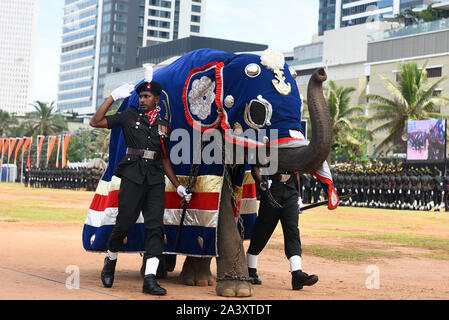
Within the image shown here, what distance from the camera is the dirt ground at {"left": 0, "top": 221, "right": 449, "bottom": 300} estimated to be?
7023mm

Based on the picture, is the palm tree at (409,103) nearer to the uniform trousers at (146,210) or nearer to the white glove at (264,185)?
the white glove at (264,185)

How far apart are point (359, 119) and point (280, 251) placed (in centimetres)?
3937

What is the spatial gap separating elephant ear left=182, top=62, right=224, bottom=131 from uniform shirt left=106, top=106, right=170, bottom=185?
48 centimetres

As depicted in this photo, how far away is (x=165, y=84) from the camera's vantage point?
8.16 meters

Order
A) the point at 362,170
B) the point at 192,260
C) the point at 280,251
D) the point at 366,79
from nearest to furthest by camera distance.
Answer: the point at 192,260 → the point at 280,251 → the point at 362,170 → the point at 366,79

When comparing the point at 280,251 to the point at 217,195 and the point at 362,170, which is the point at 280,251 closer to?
the point at 217,195

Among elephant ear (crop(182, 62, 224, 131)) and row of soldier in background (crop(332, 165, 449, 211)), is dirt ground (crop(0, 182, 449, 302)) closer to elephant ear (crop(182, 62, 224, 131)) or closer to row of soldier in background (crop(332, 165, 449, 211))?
elephant ear (crop(182, 62, 224, 131))

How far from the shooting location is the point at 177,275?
29.3ft

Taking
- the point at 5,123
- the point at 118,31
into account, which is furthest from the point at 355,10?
the point at 5,123

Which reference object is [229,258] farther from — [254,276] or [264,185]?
[254,276]

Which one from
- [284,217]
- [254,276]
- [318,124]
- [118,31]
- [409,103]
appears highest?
[118,31]

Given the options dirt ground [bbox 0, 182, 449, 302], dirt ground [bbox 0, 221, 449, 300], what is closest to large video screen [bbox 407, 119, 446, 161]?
dirt ground [bbox 0, 182, 449, 302]

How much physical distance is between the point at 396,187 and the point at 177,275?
25.3 metres
